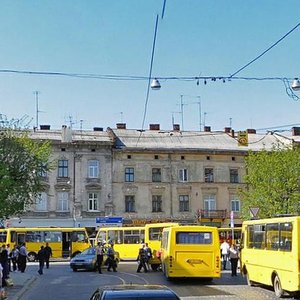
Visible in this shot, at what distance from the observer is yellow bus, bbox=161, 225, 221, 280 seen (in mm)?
26766

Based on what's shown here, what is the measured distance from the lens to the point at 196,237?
27453 millimetres

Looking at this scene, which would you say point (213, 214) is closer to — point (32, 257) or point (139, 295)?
point (32, 257)

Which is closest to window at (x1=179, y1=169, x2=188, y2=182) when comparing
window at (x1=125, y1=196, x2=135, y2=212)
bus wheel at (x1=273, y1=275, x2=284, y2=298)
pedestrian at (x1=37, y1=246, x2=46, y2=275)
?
window at (x1=125, y1=196, x2=135, y2=212)

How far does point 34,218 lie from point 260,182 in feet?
75.6

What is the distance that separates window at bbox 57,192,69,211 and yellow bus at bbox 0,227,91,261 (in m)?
11.5

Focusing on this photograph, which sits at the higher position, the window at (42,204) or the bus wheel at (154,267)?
the window at (42,204)

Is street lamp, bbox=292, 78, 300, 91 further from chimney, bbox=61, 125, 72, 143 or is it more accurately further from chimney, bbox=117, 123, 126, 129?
chimney, bbox=117, 123, 126, 129

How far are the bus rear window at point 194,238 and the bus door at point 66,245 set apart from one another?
27158mm

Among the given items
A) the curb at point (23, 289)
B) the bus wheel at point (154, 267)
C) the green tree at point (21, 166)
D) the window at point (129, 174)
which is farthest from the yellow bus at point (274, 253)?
the window at point (129, 174)

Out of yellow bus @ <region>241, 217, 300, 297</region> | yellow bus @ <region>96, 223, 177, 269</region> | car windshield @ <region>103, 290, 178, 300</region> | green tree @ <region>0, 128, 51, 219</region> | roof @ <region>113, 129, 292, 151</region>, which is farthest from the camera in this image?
roof @ <region>113, 129, 292, 151</region>

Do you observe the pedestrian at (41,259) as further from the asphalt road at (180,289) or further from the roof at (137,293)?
the roof at (137,293)

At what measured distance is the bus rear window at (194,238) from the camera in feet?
89.8

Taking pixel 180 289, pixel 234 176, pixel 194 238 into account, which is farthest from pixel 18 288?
pixel 234 176

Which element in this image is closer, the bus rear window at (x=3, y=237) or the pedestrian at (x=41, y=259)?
the pedestrian at (x=41, y=259)
